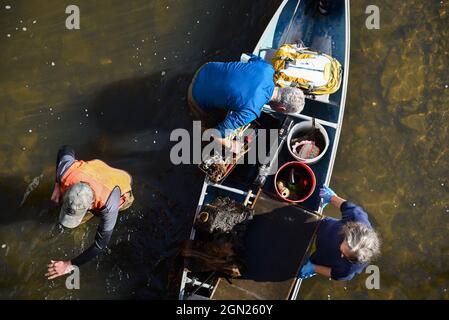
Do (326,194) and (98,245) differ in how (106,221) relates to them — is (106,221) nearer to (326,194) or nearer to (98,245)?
(98,245)

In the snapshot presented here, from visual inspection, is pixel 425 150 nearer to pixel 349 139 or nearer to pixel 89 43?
pixel 349 139

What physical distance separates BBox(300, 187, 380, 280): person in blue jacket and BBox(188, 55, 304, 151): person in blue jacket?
1.01 metres

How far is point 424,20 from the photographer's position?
17.2 ft

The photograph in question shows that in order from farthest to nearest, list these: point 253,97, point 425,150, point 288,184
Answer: point 425,150, point 288,184, point 253,97

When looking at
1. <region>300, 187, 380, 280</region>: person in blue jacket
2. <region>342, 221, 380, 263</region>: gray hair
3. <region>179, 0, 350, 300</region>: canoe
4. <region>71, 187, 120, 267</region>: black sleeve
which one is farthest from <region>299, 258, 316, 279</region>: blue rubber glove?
<region>71, 187, 120, 267</region>: black sleeve

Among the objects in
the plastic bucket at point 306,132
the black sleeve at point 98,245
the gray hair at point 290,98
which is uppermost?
the gray hair at point 290,98

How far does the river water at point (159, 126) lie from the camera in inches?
199

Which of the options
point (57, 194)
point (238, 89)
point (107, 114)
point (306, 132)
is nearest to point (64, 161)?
point (57, 194)

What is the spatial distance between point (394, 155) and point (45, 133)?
402 cm

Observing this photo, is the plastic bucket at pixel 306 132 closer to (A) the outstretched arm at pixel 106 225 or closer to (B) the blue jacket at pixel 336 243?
(B) the blue jacket at pixel 336 243

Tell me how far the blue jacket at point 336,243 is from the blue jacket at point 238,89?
1.14m

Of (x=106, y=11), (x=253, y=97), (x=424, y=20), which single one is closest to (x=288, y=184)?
(x=253, y=97)

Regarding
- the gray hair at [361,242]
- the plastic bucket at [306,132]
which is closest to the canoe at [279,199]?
the plastic bucket at [306,132]

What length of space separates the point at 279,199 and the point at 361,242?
85cm
